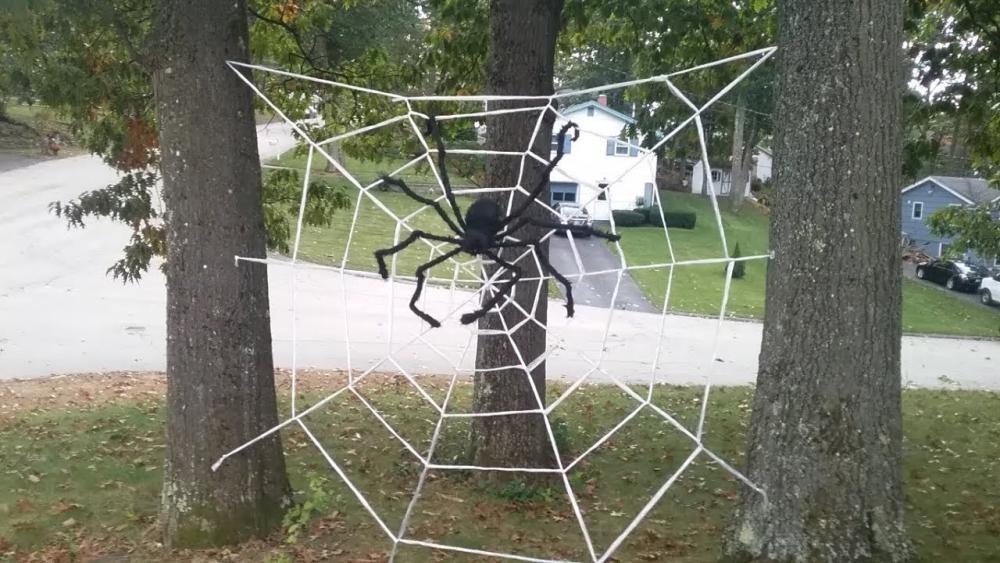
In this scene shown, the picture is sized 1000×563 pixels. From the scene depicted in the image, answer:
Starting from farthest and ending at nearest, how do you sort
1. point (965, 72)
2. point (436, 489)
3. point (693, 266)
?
point (693, 266), point (965, 72), point (436, 489)

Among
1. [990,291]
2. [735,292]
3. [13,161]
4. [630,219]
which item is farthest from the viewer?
[13,161]

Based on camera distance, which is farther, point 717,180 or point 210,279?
point 717,180

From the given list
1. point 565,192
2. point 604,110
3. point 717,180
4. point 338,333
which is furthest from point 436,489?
point 717,180

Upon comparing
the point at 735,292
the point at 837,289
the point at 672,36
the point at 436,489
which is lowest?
the point at 735,292

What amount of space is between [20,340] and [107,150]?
23.8 ft

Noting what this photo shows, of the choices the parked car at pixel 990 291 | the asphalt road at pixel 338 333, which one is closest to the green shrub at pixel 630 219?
the asphalt road at pixel 338 333

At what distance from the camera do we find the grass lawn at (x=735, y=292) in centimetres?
1738

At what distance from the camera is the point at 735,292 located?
867 inches

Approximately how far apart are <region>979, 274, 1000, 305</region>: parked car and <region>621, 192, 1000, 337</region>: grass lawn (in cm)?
74

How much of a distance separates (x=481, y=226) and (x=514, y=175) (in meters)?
2.16

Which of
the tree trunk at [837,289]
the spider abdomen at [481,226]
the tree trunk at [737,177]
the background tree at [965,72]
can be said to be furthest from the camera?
the tree trunk at [737,177]

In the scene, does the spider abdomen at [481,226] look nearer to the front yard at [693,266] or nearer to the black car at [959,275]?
the front yard at [693,266]

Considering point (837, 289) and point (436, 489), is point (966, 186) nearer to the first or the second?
point (436, 489)

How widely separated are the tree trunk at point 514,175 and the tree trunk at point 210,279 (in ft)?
5.58
